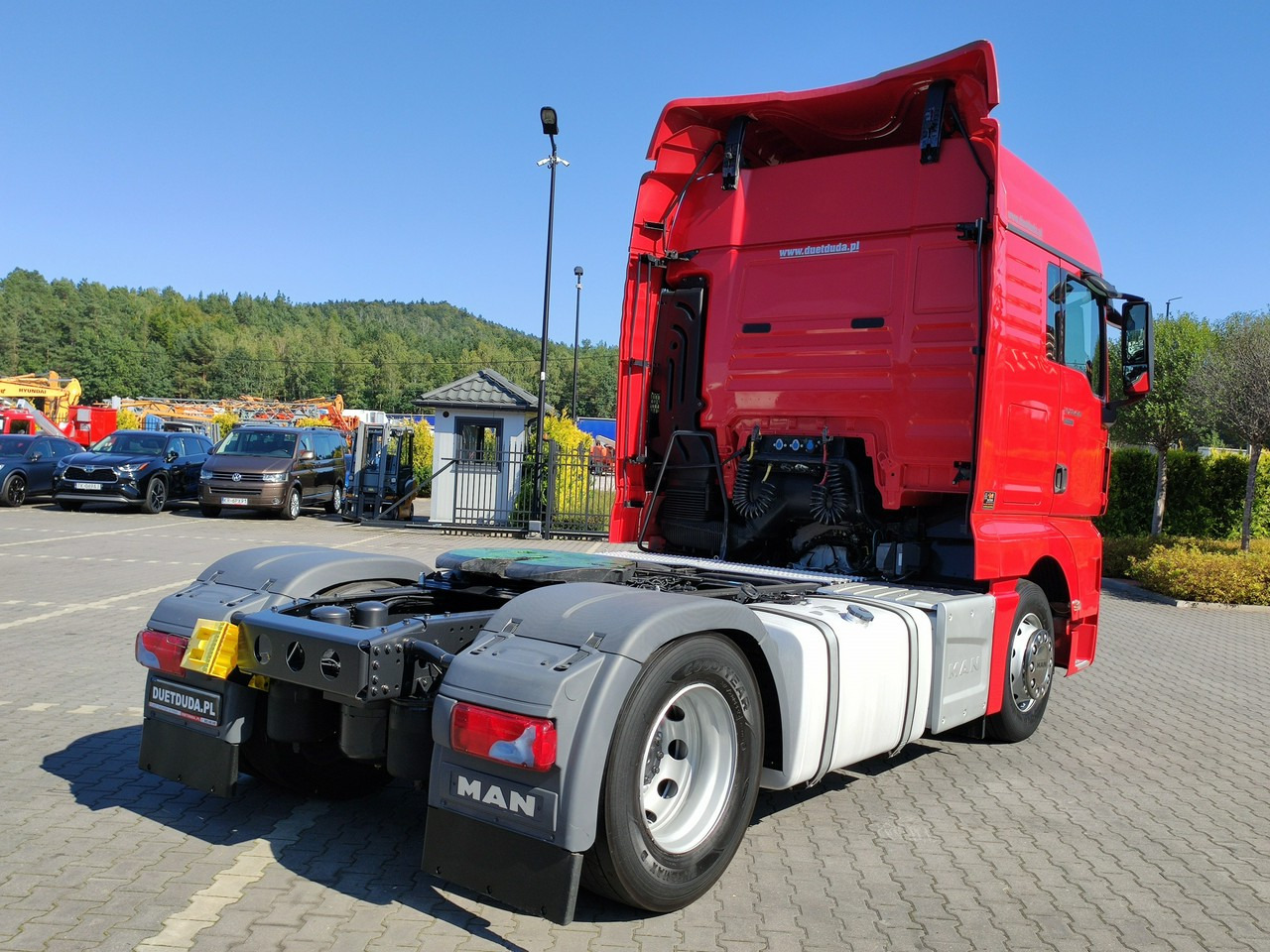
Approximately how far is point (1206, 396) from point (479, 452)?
1279 centimetres

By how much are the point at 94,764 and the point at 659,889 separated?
309 centimetres

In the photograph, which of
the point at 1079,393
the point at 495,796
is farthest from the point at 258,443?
the point at 495,796

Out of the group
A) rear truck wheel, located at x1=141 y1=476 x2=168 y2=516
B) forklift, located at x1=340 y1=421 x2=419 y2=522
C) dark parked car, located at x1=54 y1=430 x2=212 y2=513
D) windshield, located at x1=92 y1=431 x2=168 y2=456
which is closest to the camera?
dark parked car, located at x1=54 y1=430 x2=212 y2=513

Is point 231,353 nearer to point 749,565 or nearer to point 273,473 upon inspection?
point 273,473

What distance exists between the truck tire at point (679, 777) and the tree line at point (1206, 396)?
14588 millimetres

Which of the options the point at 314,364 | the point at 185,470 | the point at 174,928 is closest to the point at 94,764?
the point at 174,928

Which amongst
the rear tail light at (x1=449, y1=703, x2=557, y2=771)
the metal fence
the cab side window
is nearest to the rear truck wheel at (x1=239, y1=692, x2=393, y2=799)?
the rear tail light at (x1=449, y1=703, x2=557, y2=771)

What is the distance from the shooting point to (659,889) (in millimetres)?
3363

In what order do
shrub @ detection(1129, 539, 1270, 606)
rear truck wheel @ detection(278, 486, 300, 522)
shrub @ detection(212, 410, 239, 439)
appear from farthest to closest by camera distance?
shrub @ detection(212, 410, 239, 439), rear truck wheel @ detection(278, 486, 300, 522), shrub @ detection(1129, 539, 1270, 606)

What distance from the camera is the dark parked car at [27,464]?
20.9m

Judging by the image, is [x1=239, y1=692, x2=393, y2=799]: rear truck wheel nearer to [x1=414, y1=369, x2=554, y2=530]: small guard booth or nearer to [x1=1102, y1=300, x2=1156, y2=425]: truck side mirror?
[x1=1102, y1=300, x2=1156, y2=425]: truck side mirror

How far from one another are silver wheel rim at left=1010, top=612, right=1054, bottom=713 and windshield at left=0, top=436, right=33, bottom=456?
71.2 ft

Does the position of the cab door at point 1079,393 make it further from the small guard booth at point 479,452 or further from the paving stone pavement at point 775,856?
the small guard booth at point 479,452

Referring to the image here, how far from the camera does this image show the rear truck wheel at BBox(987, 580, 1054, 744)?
577cm
